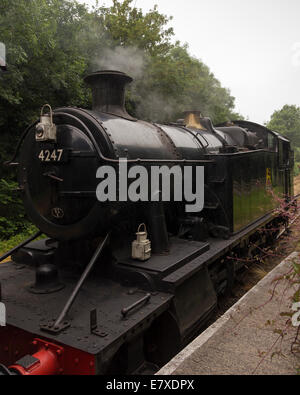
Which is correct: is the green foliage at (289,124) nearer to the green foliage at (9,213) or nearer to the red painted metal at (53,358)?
the green foliage at (9,213)

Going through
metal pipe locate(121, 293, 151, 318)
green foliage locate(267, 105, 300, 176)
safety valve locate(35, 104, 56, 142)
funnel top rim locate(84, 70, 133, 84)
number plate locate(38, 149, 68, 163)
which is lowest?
metal pipe locate(121, 293, 151, 318)

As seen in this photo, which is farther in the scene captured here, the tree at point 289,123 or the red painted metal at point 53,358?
the tree at point 289,123

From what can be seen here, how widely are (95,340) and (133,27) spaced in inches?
588

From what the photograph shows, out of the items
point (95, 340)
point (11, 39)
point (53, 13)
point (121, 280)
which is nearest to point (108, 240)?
point (121, 280)

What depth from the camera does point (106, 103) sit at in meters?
4.03

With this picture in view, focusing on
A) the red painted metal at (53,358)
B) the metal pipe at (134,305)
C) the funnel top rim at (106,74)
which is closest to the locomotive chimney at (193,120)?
the funnel top rim at (106,74)

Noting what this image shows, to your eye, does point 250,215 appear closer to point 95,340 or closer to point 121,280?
point 121,280

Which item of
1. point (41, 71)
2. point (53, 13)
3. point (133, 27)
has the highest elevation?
point (133, 27)

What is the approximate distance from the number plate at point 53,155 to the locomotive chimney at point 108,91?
0.96m

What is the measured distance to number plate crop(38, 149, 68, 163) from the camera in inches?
130

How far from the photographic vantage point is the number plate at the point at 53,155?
130 inches

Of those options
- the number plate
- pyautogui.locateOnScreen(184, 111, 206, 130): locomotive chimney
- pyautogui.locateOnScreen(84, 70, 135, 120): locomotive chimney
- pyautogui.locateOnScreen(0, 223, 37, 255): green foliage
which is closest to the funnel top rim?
pyautogui.locateOnScreen(84, 70, 135, 120): locomotive chimney

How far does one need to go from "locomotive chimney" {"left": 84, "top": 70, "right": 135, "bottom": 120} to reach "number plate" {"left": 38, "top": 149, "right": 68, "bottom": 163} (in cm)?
96

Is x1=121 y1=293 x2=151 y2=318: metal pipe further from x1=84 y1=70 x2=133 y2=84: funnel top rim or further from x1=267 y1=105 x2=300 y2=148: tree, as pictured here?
x1=267 y1=105 x2=300 y2=148: tree
